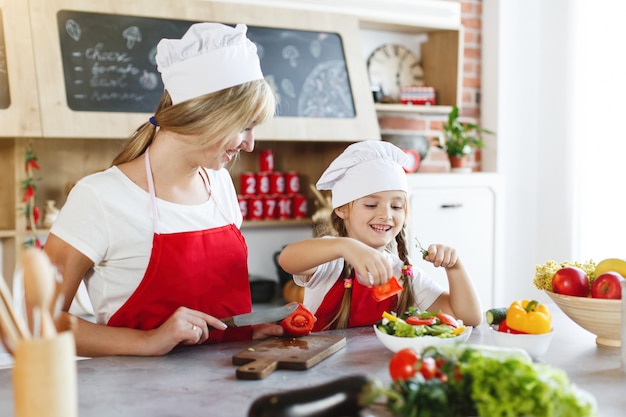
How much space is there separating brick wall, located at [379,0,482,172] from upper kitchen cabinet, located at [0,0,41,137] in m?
2.11

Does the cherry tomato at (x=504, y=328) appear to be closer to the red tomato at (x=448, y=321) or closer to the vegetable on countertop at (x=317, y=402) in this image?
the red tomato at (x=448, y=321)

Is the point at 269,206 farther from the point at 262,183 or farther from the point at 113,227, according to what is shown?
the point at 113,227

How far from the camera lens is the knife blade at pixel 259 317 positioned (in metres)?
1.78

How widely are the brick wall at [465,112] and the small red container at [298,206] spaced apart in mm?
739

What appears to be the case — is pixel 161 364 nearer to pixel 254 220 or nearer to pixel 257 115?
pixel 257 115

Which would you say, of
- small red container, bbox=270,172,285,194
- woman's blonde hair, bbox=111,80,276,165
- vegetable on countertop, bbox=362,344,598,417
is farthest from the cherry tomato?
small red container, bbox=270,172,285,194

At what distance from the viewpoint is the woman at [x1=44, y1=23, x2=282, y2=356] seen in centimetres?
184

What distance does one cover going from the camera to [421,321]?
1708 millimetres

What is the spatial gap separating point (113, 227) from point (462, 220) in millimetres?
2675

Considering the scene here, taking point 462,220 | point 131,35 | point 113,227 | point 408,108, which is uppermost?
point 131,35

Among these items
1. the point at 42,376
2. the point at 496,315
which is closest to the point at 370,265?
the point at 496,315

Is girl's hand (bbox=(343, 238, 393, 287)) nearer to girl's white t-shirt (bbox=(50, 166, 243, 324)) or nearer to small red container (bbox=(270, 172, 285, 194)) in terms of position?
girl's white t-shirt (bbox=(50, 166, 243, 324))

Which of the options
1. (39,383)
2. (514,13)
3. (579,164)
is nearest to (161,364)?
(39,383)

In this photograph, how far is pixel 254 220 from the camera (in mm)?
4055
